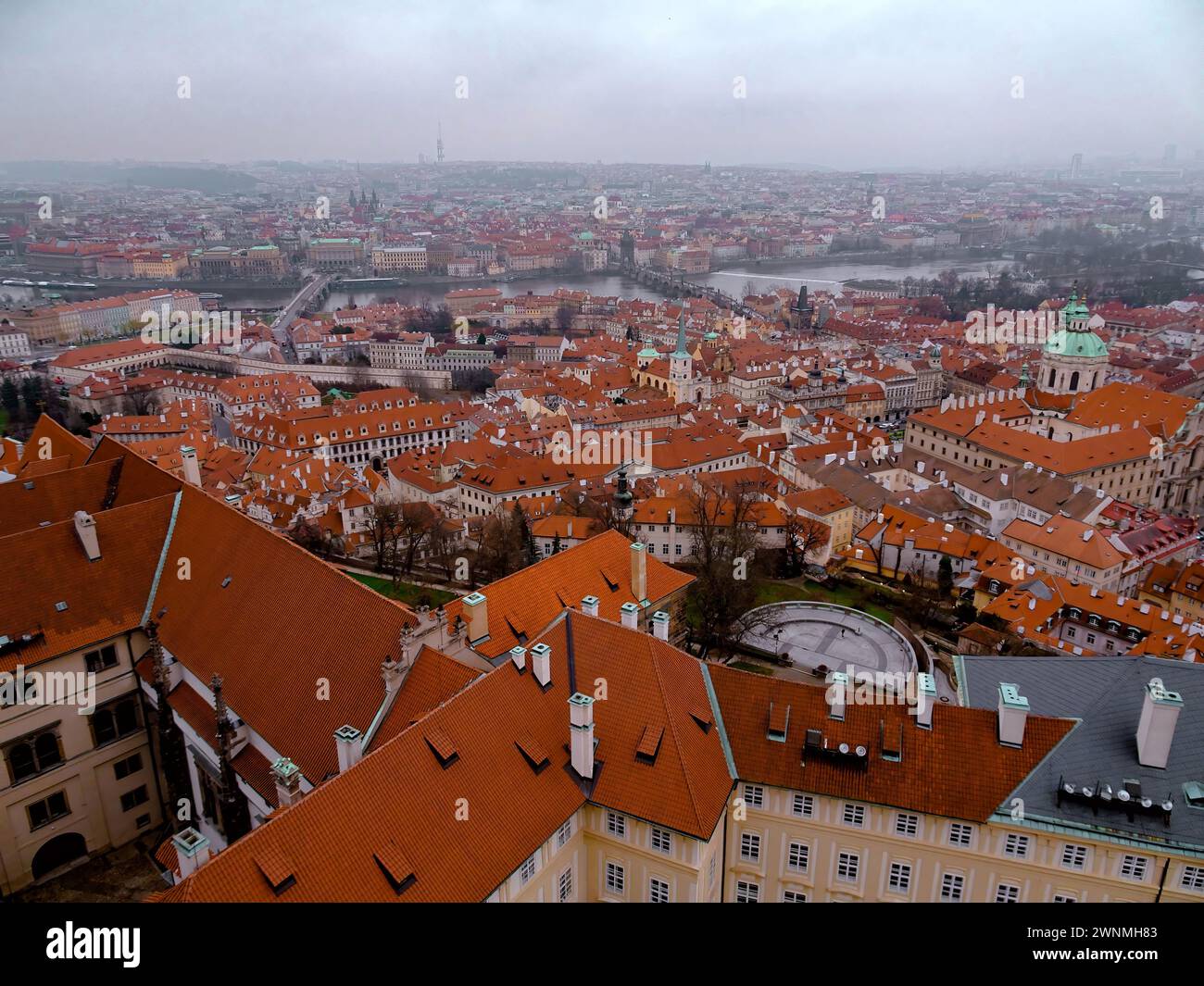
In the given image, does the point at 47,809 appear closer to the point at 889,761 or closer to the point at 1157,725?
the point at 889,761

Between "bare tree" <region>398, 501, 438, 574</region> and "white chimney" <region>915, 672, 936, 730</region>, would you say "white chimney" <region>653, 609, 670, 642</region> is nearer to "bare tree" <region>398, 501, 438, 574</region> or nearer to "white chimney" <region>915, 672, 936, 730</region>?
"white chimney" <region>915, 672, 936, 730</region>

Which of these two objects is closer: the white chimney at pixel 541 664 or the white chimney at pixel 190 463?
the white chimney at pixel 541 664

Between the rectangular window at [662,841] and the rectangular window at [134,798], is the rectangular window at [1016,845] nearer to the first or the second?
the rectangular window at [662,841]

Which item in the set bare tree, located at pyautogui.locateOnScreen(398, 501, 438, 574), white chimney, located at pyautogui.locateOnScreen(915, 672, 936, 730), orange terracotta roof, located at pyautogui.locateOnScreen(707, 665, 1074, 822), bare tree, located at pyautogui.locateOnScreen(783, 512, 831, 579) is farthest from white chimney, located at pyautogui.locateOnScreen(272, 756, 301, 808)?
bare tree, located at pyautogui.locateOnScreen(783, 512, 831, 579)

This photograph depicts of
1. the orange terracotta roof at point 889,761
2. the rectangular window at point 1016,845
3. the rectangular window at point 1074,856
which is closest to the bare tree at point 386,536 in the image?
the orange terracotta roof at point 889,761

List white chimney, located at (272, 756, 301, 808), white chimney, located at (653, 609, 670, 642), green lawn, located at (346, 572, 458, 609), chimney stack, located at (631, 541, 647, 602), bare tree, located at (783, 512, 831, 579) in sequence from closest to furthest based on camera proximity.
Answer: white chimney, located at (272, 756, 301, 808) → white chimney, located at (653, 609, 670, 642) → chimney stack, located at (631, 541, 647, 602) → green lawn, located at (346, 572, 458, 609) → bare tree, located at (783, 512, 831, 579)

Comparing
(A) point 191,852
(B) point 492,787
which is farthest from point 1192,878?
(A) point 191,852
